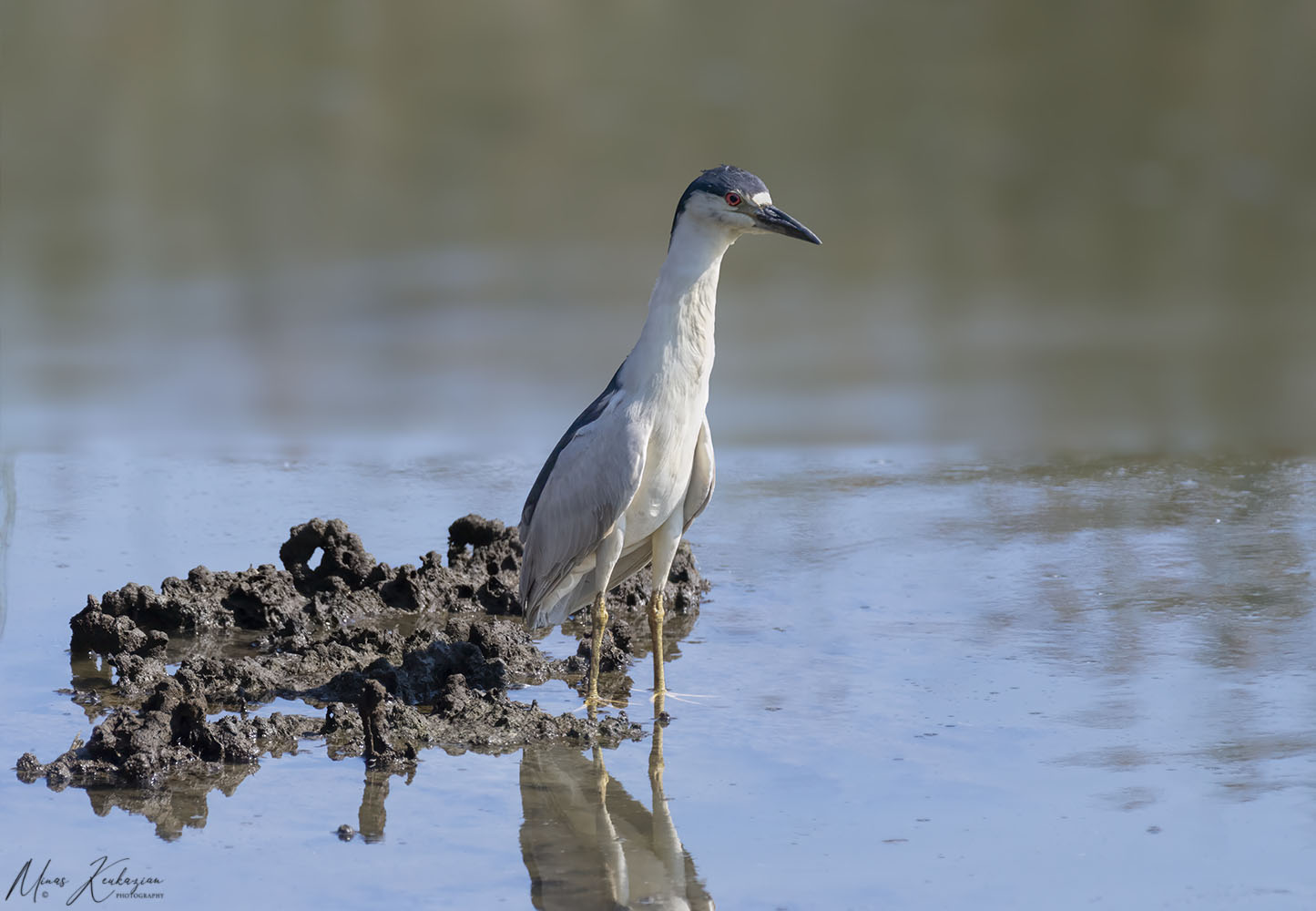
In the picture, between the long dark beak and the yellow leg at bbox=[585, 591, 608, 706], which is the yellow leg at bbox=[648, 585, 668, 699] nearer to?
the yellow leg at bbox=[585, 591, 608, 706]

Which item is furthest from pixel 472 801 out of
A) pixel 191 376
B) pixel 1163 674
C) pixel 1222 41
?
pixel 1222 41

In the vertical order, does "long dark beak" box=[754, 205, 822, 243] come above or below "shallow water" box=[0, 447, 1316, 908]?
above

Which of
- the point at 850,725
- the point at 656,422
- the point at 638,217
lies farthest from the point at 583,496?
the point at 638,217

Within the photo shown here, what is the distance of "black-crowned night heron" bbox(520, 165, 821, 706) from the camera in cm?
616

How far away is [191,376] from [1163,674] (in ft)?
26.6

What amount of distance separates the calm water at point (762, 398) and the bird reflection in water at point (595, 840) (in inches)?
0.8

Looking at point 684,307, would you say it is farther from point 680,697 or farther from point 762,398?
point 762,398

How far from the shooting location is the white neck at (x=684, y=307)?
623cm
